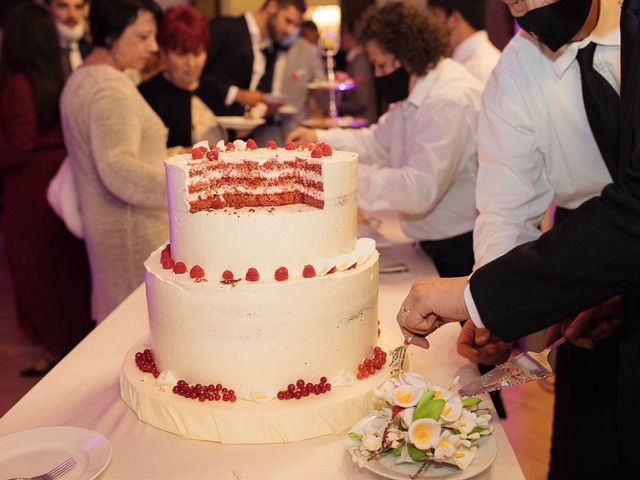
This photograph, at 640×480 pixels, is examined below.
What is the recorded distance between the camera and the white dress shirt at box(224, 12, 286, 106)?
5965 millimetres

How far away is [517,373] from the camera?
1659 millimetres

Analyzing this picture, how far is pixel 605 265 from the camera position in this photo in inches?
54.0

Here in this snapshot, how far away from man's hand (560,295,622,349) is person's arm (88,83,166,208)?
183 centimetres

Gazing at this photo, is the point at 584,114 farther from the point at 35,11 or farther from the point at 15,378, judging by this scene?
the point at 15,378

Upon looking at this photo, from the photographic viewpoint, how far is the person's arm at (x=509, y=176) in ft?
7.55

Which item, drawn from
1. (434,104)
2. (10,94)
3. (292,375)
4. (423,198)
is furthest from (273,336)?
(10,94)

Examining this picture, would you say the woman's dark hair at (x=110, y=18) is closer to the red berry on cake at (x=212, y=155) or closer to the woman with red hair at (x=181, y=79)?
the woman with red hair at (x=181, y=79)

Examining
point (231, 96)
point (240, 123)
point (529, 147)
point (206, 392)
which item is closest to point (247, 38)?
point (231, 96)

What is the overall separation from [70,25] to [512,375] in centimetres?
430

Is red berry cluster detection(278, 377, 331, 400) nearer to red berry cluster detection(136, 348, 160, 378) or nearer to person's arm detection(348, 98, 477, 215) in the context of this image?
red berry cluster detection(136, 348, 160, 378)

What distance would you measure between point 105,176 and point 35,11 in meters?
1.71

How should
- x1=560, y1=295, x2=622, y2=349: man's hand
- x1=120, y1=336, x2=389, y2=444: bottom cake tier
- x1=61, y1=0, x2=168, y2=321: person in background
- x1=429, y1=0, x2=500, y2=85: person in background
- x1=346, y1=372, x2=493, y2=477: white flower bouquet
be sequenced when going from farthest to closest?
1. x1=429, y1=0, x2=500, y2=85: person in background
2. x1=61, y1=0, x2=168, y2=321: person in background
3. x1=560, y1=295, x2=622, y2=349: man's hand
4. x1=120, y1=336, x2=389, y2=444: bottom cake tier
5. x1=346, y1=372, x2=493, y2=477: white flower bouquet

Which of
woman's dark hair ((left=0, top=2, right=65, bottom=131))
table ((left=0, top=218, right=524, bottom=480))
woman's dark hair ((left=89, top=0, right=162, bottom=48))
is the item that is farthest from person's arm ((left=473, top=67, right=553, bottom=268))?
woman's dark hair ((left=0, top=2, right=65, bottom=131))

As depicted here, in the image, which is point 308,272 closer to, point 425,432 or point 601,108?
point 425,432
